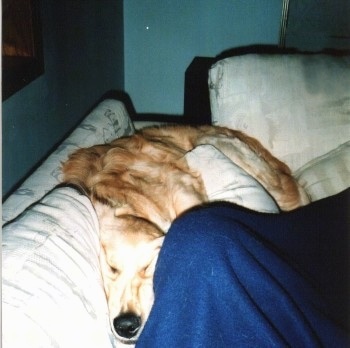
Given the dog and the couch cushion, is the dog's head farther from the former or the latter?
the couch cushion

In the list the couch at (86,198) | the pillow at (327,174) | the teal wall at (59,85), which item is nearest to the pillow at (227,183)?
the couch at (86,198)

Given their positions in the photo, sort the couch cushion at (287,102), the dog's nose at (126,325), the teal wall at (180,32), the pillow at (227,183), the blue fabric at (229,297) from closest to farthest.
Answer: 1. the blue fabric at (229,297)
2. the dog's nose at (126,325)
3. the pillow at (227,183)
4. the couch cushion at (287,102)
5. the teal wall at (180,32)

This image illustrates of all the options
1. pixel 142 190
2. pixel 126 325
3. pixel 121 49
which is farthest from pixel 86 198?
pixel 121 49

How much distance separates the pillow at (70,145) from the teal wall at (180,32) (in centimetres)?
162

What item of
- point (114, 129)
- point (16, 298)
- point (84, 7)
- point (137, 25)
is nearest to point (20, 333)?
point (16, 298)

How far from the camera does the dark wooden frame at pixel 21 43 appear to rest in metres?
1.38

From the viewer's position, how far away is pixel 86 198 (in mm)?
972

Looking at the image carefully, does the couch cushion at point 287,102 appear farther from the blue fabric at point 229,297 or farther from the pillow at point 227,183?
the blue fabric at point 229,297

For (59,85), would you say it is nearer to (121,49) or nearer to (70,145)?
(70,145)

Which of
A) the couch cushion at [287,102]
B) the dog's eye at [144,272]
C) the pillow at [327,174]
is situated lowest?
the dog's eye at [144,272]

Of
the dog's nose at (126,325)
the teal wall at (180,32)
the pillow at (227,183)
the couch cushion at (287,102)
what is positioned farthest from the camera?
the teal wall at (180,32)

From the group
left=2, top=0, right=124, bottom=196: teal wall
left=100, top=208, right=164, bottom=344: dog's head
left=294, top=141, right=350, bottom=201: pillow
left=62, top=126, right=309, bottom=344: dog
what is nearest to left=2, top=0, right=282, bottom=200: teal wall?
left=2, top=0, right=124, bottom=196: teal wall

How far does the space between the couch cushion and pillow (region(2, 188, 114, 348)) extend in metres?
0.79

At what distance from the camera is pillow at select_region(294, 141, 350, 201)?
139 centimetres
